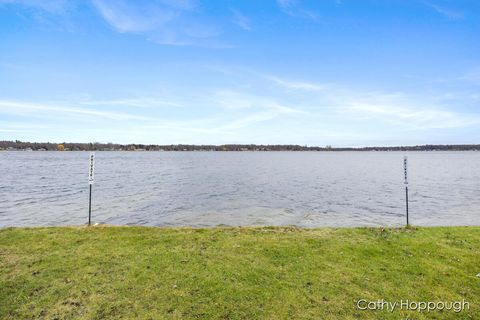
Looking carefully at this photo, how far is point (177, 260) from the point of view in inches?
284

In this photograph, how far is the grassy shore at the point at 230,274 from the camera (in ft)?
17.2

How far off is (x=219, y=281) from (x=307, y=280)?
181 cm

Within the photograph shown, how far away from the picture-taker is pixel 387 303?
18.0 feet

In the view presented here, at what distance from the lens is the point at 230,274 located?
6461 millimetres

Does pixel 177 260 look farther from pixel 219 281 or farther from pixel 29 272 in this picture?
pixel 29 272

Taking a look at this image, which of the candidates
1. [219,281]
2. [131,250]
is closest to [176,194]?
[131,250]

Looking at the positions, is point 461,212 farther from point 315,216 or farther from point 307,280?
point 307,280

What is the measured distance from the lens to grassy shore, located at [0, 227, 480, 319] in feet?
17.2

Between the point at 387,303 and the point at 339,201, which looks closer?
the point at 387,303

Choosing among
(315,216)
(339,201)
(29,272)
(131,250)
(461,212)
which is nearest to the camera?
(29,272)

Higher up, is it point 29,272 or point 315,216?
point 29,272

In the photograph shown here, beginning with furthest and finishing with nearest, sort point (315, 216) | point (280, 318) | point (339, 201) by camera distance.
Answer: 1. point (339, 201)
2. point (315, 216)
3. point (280, 318)

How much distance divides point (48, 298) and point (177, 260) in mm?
2618

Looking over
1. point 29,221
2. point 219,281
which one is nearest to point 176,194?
point 29,221
